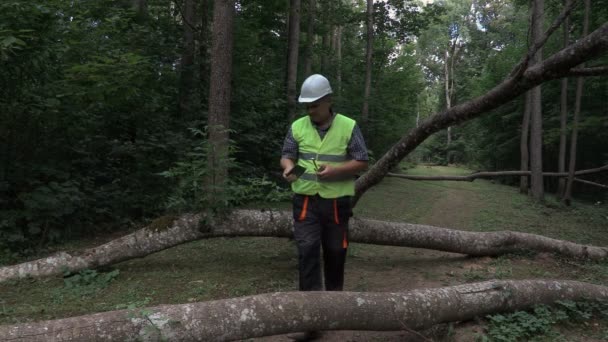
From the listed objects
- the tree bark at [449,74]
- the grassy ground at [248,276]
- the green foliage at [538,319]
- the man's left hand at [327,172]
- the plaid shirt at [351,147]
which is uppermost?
the tree bark at [449,74]

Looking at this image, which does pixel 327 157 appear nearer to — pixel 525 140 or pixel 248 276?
pixel 248 276

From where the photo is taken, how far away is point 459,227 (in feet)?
30.1

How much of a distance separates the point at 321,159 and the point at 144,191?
5.54 metres

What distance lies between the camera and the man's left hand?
10.9 feet

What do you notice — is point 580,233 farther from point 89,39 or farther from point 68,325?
point 89,39

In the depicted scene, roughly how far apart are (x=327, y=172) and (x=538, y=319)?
2.33m

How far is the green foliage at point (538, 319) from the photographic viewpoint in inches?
135

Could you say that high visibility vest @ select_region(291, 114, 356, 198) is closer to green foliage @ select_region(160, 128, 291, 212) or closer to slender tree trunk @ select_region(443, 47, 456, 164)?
green foliage @ select_region(160, 128, 291, 212)

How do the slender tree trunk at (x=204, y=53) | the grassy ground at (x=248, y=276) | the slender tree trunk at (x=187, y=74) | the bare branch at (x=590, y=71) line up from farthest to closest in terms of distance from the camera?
the slender tree trunk at (x=204, y=53) < the slender tree trunk at (x=187, y=74) < the grassy ground at (x=248, y=276) < the bare branch at (x=590, y=71)

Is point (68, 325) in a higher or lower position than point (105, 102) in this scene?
lower

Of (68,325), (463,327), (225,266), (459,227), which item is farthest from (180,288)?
(459,227)

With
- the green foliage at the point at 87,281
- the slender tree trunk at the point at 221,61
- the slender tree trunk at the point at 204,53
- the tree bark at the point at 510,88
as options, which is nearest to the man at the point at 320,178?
the tree bark at the point at 510,88

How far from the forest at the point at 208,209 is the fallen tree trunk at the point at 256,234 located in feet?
0.06

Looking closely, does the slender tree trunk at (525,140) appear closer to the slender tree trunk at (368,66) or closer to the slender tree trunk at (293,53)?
the slender tree trunk at (368,66)
